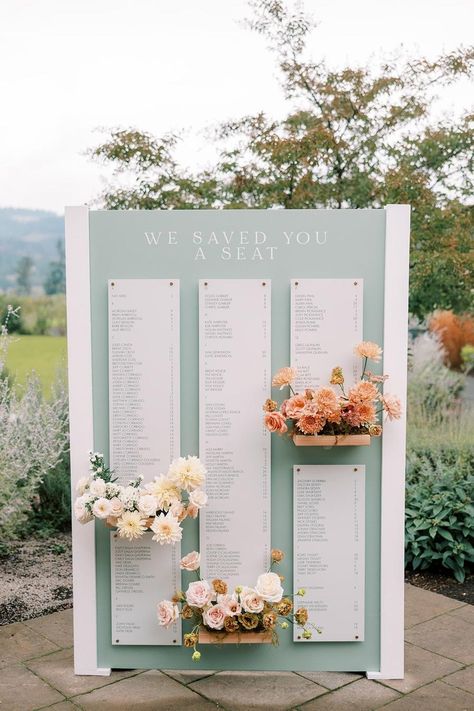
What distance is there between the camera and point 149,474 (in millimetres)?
2875

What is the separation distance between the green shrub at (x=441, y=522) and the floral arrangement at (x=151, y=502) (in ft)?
5.94

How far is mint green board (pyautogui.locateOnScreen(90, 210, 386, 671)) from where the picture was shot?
2.80 meters

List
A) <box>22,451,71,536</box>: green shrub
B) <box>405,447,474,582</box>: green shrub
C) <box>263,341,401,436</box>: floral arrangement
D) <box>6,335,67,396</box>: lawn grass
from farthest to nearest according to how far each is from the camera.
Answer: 1. <box>6,335,67,396</box>: lawn grass
2. <box>22,451,71,536</box>: green shrub
3. <box>405,447,474,582</box>: green shrub
4. <box>263,341,401,436</box>: floral arrangement

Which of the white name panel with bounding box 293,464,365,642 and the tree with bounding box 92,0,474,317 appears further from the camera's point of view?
the tree with bounding box 92,0,474,317

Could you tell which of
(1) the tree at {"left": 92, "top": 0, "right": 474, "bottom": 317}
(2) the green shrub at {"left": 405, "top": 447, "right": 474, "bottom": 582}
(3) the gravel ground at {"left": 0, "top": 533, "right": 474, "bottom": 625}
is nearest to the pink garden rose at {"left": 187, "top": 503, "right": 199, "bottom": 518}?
(3) the gravel ground at {"left": 0, "top": 533, "right": 474, "bottom": 625}

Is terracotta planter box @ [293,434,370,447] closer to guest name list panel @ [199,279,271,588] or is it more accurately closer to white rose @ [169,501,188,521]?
guest name list panel @ [199,279,271,588]

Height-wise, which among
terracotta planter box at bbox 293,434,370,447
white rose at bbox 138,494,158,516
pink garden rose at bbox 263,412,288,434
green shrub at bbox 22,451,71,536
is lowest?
green shrub at bbox 22,451,71,536

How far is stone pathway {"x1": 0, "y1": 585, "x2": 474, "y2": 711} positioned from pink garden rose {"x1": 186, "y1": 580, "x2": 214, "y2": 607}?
0.37m

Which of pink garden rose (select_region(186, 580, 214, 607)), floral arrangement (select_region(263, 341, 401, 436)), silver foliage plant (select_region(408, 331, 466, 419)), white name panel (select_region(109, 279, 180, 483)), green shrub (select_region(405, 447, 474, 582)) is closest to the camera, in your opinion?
floral arrangement (select_region(263, 341, 401, 436))

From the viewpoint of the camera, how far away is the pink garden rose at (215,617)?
8.84 feet

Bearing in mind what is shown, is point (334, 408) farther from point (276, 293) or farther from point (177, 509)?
point (177, 509)

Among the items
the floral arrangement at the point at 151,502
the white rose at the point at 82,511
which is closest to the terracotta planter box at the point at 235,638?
the floral arrangement at the point at 151,502

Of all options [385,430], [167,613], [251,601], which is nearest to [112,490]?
[167,613]

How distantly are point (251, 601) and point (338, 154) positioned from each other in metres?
3.89
